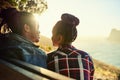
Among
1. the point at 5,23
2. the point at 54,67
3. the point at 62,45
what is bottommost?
the point at 54,67

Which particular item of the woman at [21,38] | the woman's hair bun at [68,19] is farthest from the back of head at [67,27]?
the woman at [21,38]

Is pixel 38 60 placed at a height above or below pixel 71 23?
below

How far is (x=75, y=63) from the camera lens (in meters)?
2.87

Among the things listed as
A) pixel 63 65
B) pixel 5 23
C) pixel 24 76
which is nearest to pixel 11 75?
pixel 24 76

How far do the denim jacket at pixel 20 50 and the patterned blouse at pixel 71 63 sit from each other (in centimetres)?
19

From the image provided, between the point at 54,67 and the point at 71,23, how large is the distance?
556mm

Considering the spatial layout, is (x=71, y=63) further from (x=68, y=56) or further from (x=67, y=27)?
(x=67, y=27)

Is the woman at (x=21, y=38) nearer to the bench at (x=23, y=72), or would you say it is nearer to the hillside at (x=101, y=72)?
the bench at (x=23, y=72)

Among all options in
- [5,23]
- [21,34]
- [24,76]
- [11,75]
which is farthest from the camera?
[5,23]

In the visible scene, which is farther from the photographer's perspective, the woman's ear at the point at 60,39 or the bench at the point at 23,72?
the woman's ear at the point at 60,39

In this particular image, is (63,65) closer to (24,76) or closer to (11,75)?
(11,75)

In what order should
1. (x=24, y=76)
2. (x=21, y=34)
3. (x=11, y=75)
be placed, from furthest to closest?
(x=21, y=34), (x=11, y=75), (x=24, y=76)

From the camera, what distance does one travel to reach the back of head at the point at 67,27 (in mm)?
3112

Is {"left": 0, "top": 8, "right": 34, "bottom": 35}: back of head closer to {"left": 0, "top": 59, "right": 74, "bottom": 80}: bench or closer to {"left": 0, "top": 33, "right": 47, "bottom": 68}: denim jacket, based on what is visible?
{"left": 0, "top": 33, "right": 47, "bottom": 68}: denim jacket
